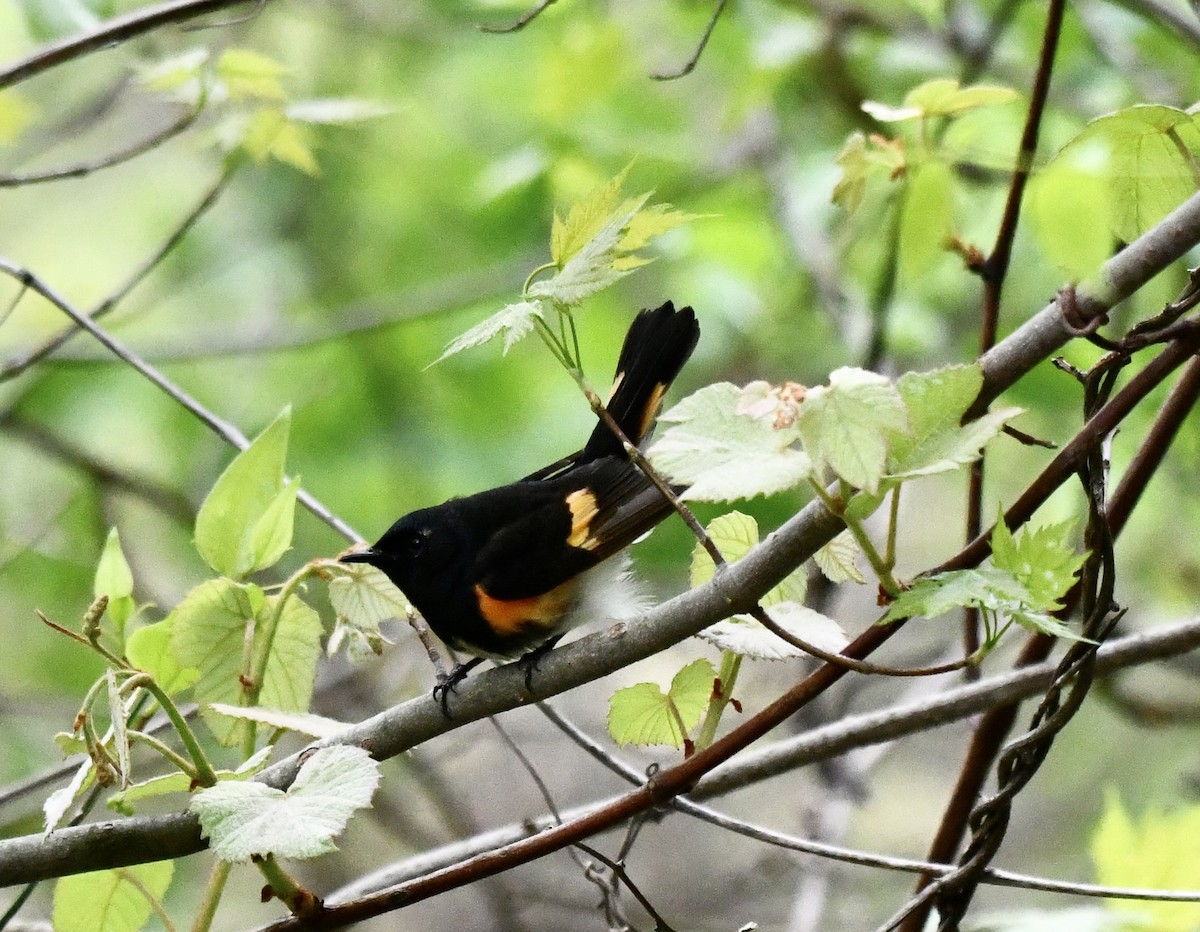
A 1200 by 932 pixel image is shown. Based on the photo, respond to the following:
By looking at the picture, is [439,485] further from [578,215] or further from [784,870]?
[578,215]

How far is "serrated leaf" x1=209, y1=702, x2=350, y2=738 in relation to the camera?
4.54 feet

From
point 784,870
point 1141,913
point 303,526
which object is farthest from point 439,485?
point 1141,913

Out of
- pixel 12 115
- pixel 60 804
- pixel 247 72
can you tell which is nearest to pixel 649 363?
pixel 247 72

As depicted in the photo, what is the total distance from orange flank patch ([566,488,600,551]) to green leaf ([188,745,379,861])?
1.09 meters

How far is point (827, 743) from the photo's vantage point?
1.77m

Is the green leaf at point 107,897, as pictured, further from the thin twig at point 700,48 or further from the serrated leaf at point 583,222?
the thin twig at point 700,48

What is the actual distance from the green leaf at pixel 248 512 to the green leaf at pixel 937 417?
77cm

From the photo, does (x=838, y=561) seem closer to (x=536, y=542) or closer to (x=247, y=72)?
(x=536, y=542)

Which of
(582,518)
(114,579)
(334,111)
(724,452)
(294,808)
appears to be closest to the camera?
(724,452)

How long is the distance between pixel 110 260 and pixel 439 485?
2331 millimetres

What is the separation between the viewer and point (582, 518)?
238 centimetres

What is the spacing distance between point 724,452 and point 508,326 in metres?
0.22

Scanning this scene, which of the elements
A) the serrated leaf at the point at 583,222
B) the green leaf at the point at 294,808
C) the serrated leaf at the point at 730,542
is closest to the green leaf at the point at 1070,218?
the serrated leaf at the point at 583,222

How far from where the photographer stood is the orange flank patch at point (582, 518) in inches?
91.5
